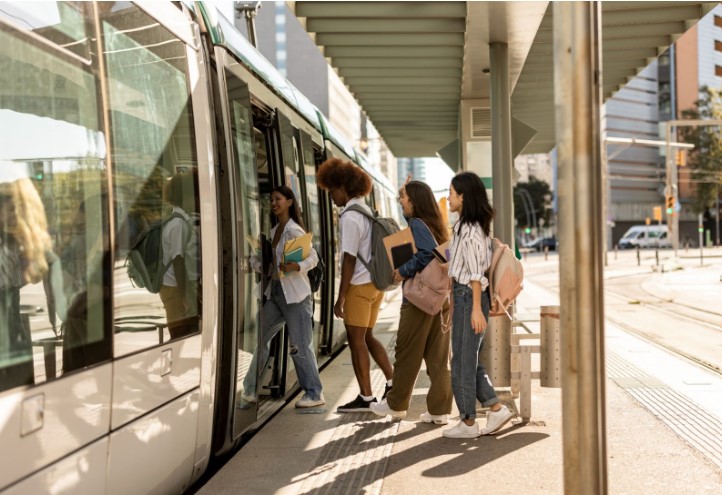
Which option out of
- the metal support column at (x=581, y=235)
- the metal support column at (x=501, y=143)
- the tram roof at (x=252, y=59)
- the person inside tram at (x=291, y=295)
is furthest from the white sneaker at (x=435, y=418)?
the metal support column at (x=501, y=143)

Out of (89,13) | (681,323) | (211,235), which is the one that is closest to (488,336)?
(211,235)

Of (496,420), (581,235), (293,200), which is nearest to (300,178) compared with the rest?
(293,200)

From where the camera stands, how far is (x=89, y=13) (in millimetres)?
3656

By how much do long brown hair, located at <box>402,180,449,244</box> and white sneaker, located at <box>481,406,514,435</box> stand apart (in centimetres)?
126

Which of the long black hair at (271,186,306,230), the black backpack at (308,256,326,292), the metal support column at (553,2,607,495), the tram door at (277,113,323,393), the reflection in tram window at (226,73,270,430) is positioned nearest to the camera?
the metal support column at (553,2,607,495)

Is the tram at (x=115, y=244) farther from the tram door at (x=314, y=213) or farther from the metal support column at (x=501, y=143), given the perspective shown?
the metal support column at (x=501, y=143)

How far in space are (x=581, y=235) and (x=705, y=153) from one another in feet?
288

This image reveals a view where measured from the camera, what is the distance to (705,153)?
279 ft

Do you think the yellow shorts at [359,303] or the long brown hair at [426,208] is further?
the yellow shorts at [359,303]

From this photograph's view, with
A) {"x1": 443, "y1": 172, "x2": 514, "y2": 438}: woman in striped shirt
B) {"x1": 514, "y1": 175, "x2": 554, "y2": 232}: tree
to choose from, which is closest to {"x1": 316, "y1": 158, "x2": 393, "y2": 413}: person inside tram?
{"x1": 443, "y1": 172, "x2": 514, "y2": 438}: woman in striped shirt

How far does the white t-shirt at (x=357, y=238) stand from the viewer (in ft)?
22.7

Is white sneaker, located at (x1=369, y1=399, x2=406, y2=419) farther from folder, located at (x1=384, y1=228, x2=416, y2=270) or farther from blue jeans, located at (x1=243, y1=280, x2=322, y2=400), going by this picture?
folder, located at (x1=384, y1=228, x2=416, y2=270)

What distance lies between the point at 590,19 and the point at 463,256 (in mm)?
2802

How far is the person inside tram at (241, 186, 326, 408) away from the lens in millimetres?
6977
